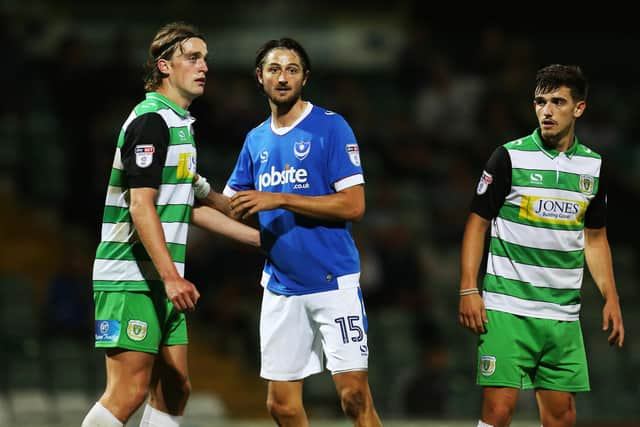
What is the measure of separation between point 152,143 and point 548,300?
2008 mm

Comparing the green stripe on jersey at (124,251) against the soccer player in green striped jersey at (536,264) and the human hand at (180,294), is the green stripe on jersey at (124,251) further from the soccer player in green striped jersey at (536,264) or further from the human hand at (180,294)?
the soccer player in green striped jersey at (536,264)

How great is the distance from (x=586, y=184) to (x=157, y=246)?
2.10m

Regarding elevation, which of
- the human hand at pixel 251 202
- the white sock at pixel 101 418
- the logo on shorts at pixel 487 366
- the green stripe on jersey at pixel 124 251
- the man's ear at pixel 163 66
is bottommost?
the white sock at pixel 101 418

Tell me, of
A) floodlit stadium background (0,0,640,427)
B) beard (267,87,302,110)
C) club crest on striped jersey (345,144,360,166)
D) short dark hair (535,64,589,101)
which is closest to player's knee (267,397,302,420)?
club crest on striped jersey (345,144,360,166)

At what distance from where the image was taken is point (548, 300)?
5352 mm

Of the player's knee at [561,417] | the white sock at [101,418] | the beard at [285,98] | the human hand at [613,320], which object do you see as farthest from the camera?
the human hand at [613,320]

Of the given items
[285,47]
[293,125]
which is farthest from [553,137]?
[285,47]

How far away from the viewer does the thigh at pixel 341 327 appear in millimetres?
5125

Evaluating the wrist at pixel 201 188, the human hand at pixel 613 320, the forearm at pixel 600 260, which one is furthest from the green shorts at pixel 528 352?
the wrist at pixel 201 188

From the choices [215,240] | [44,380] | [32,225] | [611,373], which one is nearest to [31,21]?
[32,225]

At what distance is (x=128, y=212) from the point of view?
195 inches

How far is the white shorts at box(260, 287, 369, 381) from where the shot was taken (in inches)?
202

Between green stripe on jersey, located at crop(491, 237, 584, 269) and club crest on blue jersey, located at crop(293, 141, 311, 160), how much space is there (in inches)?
40.9

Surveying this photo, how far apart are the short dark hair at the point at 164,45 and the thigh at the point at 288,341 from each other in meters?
1.16
